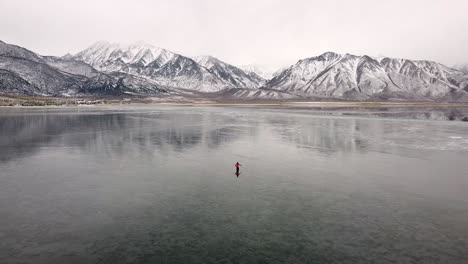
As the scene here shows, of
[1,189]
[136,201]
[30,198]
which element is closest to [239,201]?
[136,201]

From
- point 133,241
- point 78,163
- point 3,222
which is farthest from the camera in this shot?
point 78,163

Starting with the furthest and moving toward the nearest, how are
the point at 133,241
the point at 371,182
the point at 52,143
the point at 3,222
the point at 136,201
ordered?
the point at 52,143 → the point at 371,182 → the point at 136,201 → the point at 3,222 → the point at 133,241

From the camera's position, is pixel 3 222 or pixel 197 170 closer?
pixel 3 222

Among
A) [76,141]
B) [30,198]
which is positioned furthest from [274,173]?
[76,141]

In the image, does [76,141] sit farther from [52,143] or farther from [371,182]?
[371,182]

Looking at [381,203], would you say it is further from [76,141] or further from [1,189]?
[76,141]

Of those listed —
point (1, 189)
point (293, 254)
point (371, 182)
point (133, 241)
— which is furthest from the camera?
point (371, 182)
